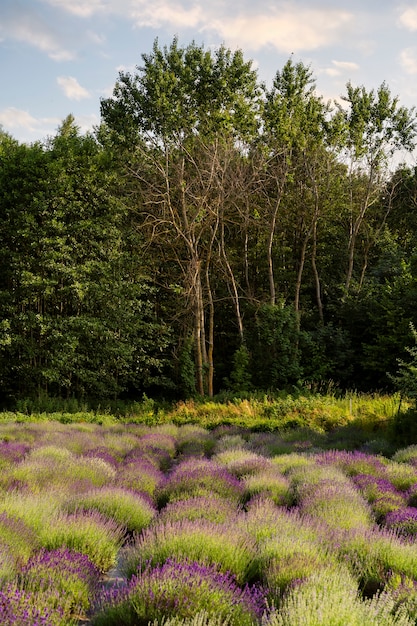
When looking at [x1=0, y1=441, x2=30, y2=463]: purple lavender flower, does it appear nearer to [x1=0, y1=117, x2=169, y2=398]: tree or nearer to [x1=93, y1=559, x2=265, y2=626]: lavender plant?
[x1=93, y1=559, x2=265, y2=626]: lavender plant

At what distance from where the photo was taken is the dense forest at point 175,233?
68.0ft

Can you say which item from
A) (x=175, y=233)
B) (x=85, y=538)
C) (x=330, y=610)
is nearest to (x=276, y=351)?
(x=175, y=233)

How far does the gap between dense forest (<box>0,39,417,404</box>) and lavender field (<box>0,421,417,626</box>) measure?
521 inches

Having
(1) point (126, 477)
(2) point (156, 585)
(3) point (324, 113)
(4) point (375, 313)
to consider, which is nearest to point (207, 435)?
(1) point (126, 477)

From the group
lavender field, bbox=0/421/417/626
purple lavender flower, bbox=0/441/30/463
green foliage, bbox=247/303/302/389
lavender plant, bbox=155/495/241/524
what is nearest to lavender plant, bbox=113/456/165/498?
lavender field, bbox=0/421/417/626

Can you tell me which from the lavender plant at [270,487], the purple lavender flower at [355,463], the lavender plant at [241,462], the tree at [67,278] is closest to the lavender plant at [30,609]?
the lavender plant at [270,487]

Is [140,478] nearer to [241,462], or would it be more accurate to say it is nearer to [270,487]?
[270,487]

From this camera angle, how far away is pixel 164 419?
1645cm

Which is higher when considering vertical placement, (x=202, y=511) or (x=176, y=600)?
(x=176, y=600)

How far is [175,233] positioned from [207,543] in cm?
1978

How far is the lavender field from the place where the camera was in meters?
3.01

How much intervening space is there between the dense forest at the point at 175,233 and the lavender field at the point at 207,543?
13.2 m

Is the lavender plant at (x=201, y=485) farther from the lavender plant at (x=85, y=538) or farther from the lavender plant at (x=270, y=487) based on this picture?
the lavender plant at (x=85, y=538)

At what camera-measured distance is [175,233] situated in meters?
22.9
